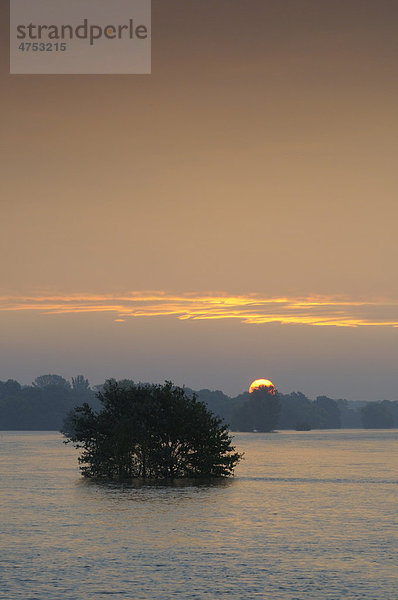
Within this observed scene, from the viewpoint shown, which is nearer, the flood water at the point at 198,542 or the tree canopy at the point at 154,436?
the flood water at the point at 198,542

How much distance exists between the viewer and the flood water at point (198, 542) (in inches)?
1339

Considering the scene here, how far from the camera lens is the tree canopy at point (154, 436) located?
77.9 meters

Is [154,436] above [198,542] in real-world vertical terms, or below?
above

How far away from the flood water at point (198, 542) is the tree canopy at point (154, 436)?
2.90m

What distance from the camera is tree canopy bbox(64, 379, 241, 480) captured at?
77938 mm

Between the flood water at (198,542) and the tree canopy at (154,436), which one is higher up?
the tree canopy at (154,436)

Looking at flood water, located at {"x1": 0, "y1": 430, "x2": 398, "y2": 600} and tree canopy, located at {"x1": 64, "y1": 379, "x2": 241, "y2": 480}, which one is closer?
flood water, located at {"x1": 0, "y1": 430, "x2": 398, "y2": 600}

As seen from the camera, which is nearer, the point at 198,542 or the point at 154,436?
the point at 198,542

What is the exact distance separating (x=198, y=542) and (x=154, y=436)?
3327 centimetres

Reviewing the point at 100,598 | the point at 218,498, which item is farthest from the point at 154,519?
the point at 100,598

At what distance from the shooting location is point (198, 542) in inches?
1784

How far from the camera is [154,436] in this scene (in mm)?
78375

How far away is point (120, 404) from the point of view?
265ft

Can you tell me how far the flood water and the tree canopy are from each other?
2.90 m
